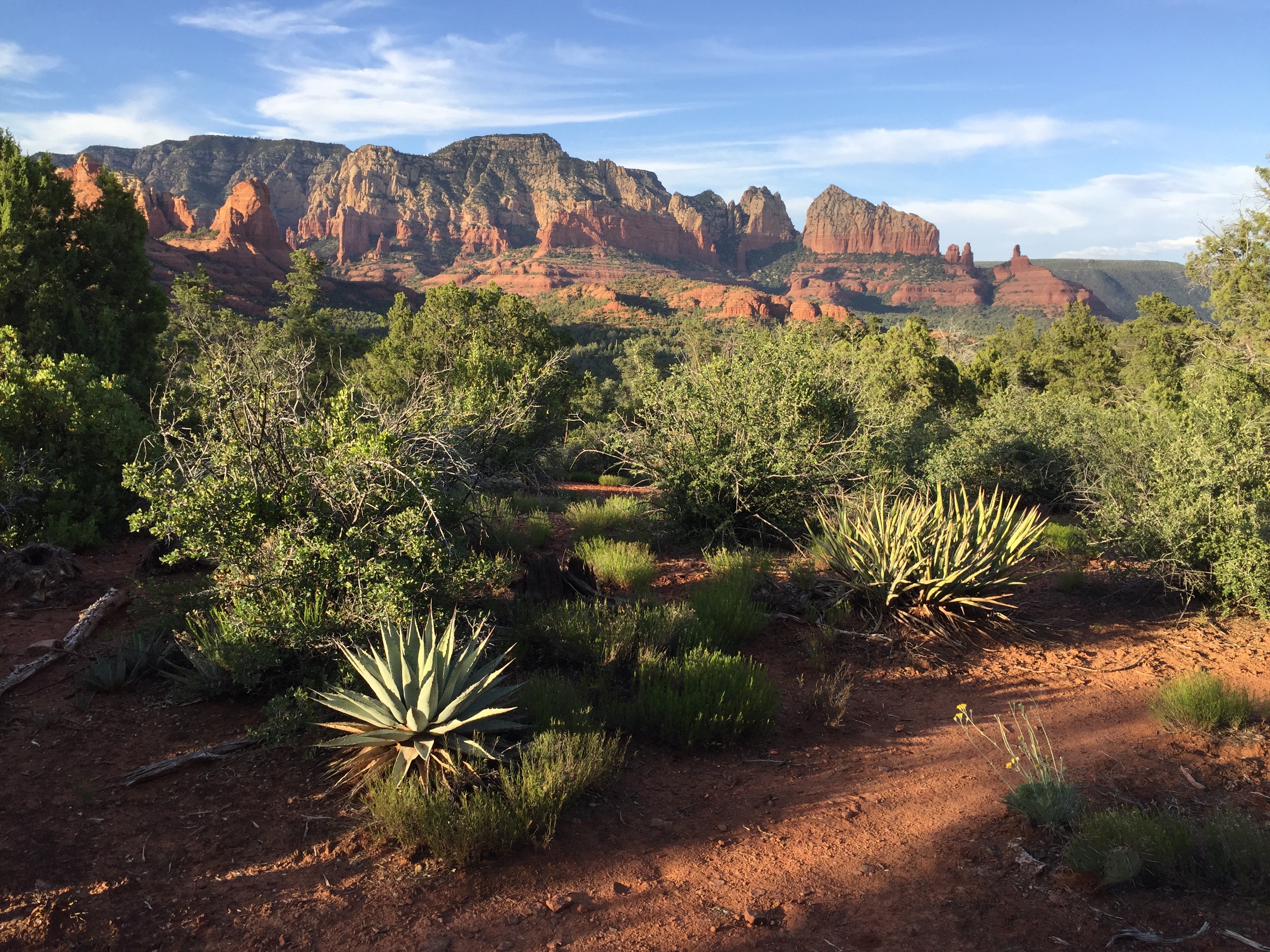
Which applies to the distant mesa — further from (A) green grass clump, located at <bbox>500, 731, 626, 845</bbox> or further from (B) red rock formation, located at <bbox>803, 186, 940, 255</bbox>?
(A) green grass clump, located at <bbox>500, 731, 626, 845</bbox>

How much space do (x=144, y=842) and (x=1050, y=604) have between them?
25.4 feet

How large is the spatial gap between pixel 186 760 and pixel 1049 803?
447cm

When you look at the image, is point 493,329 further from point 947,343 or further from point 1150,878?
point 947,343

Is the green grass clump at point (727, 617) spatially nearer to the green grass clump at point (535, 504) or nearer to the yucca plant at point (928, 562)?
the yucca plant at point (928, 562)

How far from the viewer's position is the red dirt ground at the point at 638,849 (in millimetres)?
3023

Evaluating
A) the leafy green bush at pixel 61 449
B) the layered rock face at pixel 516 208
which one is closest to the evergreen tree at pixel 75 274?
the leafy green bush at pixel 61 449

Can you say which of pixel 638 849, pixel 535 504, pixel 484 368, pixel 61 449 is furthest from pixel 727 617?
pixel 484 368

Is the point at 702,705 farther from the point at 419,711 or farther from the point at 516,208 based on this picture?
the point at 516,208

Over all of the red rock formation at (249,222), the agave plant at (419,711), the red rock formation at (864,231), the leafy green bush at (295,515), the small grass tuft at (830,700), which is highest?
the red rock formation at (864,231)

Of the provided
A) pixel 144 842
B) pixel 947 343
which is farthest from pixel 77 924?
pixel 947 343

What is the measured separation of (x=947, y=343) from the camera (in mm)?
39094

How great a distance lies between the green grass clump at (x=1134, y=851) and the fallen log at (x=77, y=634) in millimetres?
6083

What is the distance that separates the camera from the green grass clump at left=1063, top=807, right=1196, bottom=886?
3266mm

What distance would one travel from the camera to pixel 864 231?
157 meters
